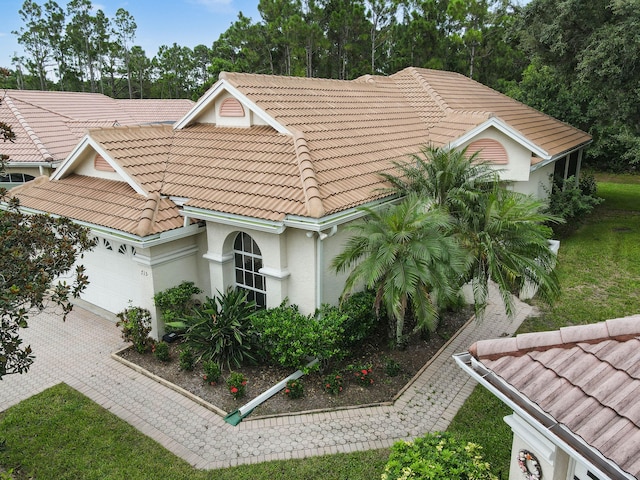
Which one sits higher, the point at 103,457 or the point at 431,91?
the point at 431,91

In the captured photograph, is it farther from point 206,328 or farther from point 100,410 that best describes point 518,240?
point 100,410

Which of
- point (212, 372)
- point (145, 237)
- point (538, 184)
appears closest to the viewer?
point (212, 372)

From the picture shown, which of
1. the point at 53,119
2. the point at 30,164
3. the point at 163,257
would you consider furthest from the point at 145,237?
the point at 53,119

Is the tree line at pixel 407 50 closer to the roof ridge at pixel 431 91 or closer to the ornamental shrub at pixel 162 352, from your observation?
the roof ridge at pixel 431 91

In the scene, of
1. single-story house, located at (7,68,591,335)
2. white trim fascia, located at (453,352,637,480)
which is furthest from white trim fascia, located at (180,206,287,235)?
white trim fascia, located at (453,352,637,480)

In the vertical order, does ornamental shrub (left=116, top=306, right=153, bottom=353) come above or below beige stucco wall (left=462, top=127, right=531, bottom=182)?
below

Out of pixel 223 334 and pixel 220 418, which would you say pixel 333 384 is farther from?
pixel 223 334

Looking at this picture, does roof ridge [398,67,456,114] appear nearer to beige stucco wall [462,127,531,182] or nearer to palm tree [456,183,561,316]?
beige stucco wall [462,127,531,182]

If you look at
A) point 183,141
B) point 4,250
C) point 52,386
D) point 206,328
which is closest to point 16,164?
point 183,141
